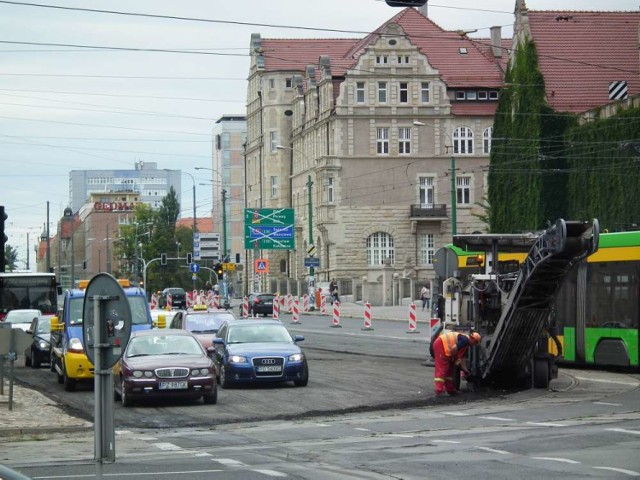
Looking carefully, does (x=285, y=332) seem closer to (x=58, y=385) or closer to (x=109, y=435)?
(x=58, y=385)

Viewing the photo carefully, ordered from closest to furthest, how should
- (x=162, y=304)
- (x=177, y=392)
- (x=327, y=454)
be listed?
(x=327, y=454), (x=177, y=392), (x=162, y=304)

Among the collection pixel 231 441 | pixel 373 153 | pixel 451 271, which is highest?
pixel 373 153

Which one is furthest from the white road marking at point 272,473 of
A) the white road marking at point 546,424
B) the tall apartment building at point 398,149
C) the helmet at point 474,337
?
the tall apartment building at point 398,149

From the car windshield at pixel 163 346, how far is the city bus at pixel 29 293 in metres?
25.6

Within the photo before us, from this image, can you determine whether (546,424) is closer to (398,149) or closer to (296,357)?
(296,357)

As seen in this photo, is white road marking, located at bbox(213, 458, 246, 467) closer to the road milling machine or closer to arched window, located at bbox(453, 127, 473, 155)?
the road milling machine

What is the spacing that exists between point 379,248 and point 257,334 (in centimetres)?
6766

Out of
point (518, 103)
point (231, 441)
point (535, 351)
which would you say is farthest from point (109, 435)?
point (518, 103)

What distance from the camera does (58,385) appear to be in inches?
1200

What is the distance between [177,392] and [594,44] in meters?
58.0

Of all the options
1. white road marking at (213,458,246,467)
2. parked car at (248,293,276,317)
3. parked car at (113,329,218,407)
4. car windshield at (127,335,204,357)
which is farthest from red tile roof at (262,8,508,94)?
white road marking at (213,458,246,467)

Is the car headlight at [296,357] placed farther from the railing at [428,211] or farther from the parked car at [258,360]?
the railing at [428,211]

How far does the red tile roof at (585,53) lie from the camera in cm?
7519

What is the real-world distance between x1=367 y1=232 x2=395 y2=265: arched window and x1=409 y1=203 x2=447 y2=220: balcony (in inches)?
99.8
